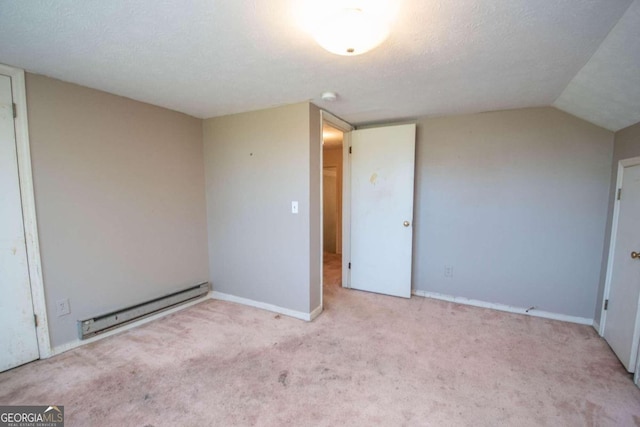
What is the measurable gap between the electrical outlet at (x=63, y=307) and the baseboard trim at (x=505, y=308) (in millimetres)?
3375

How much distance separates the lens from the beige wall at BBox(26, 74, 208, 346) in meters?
2.05

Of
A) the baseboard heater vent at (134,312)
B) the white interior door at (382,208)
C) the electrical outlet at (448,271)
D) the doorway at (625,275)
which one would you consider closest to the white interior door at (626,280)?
the doorway at (625,275)

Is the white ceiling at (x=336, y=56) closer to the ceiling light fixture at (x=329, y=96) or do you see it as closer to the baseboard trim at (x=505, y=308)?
the ceiling light fixture at (x=329, y=96)

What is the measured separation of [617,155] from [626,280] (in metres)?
1.09

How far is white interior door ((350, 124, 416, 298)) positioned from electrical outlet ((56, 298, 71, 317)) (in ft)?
9.20

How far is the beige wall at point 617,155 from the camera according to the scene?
211cm

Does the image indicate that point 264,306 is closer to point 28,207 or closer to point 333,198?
point 28,207

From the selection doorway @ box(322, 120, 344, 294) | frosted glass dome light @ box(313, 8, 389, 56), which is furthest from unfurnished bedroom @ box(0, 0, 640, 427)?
doorway @ box(322, 120, 344, 294)

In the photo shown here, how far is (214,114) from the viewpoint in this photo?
297cm

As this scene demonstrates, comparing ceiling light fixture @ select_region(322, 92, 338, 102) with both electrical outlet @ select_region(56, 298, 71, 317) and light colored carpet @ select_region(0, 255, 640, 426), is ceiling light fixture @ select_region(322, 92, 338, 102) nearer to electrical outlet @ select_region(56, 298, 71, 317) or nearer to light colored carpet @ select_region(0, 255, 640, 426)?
light colored carpet @ select_region(0, 255, 640, 426)

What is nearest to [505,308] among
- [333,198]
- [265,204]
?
[265,204]

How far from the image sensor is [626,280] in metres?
2.09

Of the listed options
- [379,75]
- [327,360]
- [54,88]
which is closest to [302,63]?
[379,75]

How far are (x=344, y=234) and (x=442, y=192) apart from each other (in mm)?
1284
